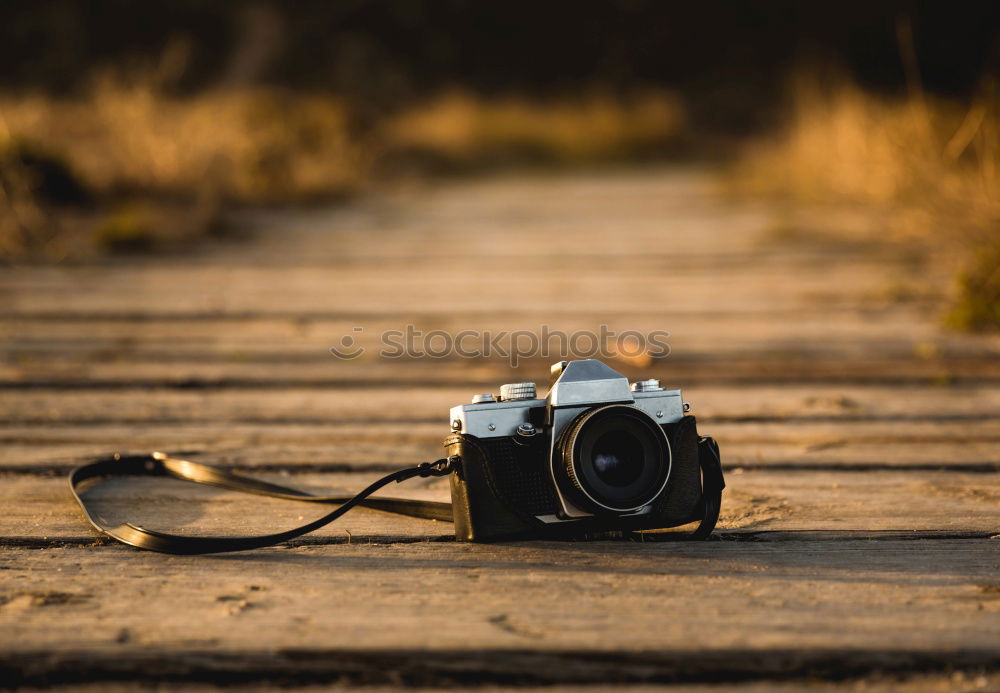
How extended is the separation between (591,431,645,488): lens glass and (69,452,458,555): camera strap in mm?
188

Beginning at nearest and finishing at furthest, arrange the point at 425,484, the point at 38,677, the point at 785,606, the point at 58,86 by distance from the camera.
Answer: the point at 38,677 → the point at 785,606 → the point at 425,484 → the point at 58,86

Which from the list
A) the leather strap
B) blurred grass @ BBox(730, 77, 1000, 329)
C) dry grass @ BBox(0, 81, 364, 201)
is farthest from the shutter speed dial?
dry grass @ BBox(0, 81, 364, 201)

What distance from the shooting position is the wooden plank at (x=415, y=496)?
1.32 meters

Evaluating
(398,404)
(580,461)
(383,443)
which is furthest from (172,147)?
(580,461)

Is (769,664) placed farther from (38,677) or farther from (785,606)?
(38,677)

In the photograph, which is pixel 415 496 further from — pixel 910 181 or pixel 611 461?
pixel 910 181

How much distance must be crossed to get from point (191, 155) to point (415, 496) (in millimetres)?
4127

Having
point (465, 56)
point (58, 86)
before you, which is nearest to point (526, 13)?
point (465, 56)

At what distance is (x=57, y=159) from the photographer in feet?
15.1

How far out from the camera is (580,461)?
116cm

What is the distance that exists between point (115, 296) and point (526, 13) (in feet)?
54.5

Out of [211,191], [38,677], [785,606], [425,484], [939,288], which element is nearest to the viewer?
[38,677]

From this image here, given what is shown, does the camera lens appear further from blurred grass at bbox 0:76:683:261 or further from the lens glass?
blurred grass at bbox 0:76:683:261

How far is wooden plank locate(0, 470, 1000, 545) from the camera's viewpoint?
1319 mm
